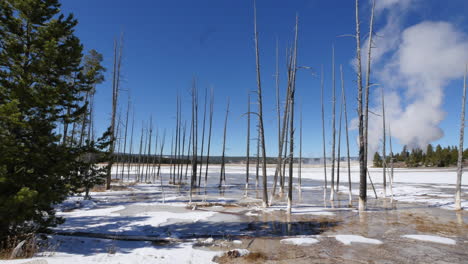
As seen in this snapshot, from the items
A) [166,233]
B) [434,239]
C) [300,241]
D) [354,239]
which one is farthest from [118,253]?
[434,239]

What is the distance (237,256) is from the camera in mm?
7219

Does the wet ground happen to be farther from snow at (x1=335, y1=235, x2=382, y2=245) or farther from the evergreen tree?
the evergreen tree

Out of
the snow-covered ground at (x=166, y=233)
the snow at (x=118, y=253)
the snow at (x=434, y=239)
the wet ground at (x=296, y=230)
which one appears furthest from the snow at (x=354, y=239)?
the snow at (x=118, y=253)

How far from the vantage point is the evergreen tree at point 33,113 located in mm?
5930

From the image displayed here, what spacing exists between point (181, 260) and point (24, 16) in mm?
8626

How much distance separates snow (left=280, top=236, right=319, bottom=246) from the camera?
28.1 ft

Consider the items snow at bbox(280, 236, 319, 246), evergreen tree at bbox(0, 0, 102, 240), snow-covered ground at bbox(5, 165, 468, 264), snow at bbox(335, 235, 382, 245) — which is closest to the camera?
evergreen tree at bbox(0, 0, 102, 240)

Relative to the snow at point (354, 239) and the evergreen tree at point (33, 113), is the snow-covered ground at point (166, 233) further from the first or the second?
the evergreen tree at point (33, 113)

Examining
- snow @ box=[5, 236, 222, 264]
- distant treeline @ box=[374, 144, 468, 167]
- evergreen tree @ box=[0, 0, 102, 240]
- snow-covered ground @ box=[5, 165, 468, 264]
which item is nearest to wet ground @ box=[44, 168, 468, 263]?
snow-covered ground @ box=[5, 165, 468, 264]

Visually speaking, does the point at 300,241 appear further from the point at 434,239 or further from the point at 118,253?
the point at 118,253

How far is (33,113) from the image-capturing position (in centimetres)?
670

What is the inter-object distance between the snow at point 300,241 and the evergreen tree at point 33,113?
7.58 m

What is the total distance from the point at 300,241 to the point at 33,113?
9.58 meters

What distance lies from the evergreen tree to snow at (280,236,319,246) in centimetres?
758
